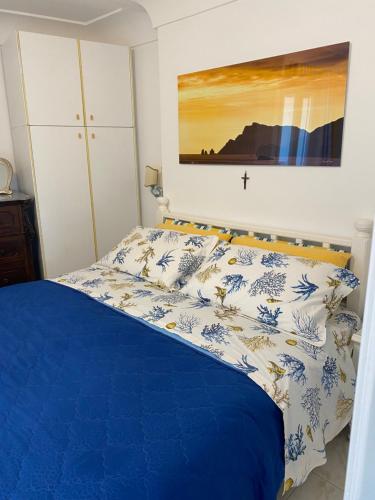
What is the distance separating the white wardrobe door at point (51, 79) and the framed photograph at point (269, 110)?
935 mm

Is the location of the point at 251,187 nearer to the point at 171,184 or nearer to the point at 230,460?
the point at 171,184

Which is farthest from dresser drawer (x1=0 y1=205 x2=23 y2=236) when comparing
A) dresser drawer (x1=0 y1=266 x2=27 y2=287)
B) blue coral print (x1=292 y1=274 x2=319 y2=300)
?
blue coral print (x1=292 y1=274 x2=319 y2=300)

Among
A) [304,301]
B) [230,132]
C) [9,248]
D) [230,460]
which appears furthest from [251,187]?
[9,248]

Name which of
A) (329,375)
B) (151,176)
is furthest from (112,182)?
(329,375)

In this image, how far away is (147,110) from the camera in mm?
3342

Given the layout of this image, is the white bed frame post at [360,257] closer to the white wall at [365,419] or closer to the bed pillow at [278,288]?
the bed pillow at [278,288]

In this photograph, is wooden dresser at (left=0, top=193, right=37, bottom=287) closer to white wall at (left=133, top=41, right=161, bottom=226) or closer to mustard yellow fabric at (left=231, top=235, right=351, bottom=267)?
white wall at (left=133, top=41, right=161, bottom=226)

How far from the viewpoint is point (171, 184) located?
301cm

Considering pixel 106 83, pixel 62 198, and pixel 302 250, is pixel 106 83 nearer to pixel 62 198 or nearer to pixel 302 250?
pixel 62 198

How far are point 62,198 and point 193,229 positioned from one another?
49.7 inches

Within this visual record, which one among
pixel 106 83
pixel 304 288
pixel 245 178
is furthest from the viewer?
pixel 106 83

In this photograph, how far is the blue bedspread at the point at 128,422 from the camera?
979mm

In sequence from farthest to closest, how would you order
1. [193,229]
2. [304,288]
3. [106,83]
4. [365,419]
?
[106,83] → [193,229] → [304,288] → [365,419]

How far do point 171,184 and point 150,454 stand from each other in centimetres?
225
